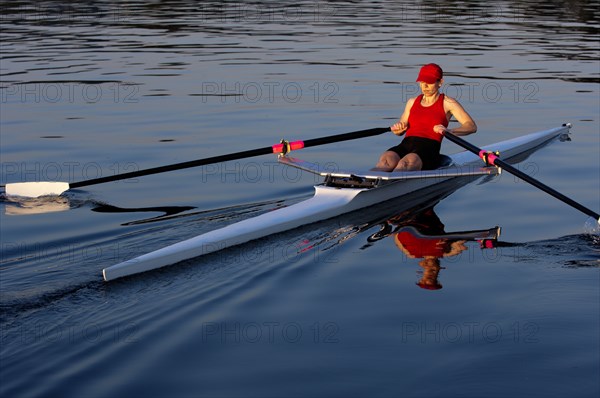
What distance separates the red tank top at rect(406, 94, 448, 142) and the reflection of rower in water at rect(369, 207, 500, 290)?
1.05 metres

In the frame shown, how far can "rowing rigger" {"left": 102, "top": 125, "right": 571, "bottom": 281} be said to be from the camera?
8664mm

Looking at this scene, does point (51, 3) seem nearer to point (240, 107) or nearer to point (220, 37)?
point (220, 37)

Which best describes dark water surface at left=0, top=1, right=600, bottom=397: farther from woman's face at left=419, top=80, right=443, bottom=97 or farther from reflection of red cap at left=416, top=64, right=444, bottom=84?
reflection of red cap at left=416, top=64, right=444, bottom=84

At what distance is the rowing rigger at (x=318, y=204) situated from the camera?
8.66 meters

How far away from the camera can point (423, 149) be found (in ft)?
37.9

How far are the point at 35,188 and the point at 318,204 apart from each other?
360cm

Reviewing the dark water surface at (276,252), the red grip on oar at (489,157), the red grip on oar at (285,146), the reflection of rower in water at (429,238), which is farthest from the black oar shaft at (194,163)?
the red grip on oar at (489,157)

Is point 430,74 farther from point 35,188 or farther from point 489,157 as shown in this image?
point 35,188

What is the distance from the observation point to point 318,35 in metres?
31.6

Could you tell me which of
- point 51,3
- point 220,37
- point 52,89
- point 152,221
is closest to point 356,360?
point 152,221

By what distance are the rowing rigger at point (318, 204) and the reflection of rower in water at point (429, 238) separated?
19.4 inches

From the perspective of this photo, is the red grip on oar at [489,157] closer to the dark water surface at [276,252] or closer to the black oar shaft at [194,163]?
the dark water surface at [276,252]

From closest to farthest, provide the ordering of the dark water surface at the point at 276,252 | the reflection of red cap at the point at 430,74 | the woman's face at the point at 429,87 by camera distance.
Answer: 1. the dark water surface at the point at 276,252
2. the reflection of red cap at the point at 430,74
3. the woman's face at the point at 429,87

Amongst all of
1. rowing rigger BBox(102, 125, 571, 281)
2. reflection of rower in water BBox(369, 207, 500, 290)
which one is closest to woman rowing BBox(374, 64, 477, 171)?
rowing rigger BBox(102, 125, 571, 281)
